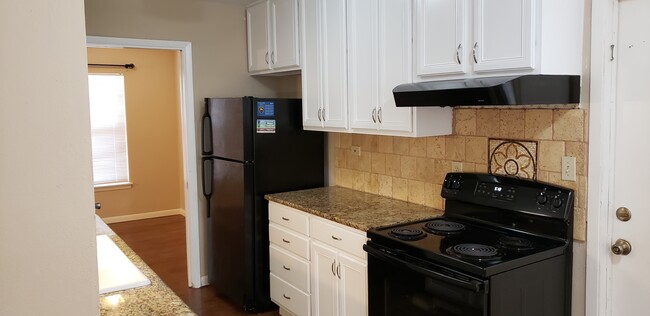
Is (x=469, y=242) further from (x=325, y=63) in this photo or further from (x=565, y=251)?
(x=325, y=63)

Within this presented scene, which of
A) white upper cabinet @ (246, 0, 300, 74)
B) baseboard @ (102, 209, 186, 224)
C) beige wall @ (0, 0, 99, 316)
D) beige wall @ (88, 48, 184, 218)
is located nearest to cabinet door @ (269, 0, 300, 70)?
white upper cabinet @ (246, 0, 300, 74)

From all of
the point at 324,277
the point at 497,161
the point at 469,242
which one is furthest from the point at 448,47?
the point at 324,277

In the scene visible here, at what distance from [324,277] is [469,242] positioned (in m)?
1.05

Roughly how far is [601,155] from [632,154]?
0.11 m

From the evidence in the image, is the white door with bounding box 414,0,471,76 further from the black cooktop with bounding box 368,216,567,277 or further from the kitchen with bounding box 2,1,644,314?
the black cooktop with bounding box 368,216,567,277

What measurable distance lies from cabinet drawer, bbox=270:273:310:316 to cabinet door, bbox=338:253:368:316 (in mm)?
417

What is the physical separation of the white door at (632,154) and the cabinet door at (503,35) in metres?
0.39

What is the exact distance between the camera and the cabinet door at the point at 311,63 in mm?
3490

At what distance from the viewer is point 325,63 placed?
3.43 metres

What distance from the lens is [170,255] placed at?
539 cm

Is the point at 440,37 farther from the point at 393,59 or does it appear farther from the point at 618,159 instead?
the point at 618,159

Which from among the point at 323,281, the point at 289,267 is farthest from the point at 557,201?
the point at 289,267

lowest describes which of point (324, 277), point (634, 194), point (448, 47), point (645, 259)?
point (324, 277)

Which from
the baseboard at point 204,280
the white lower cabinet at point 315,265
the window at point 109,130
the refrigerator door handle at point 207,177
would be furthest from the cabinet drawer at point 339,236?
the window at point 109,130
